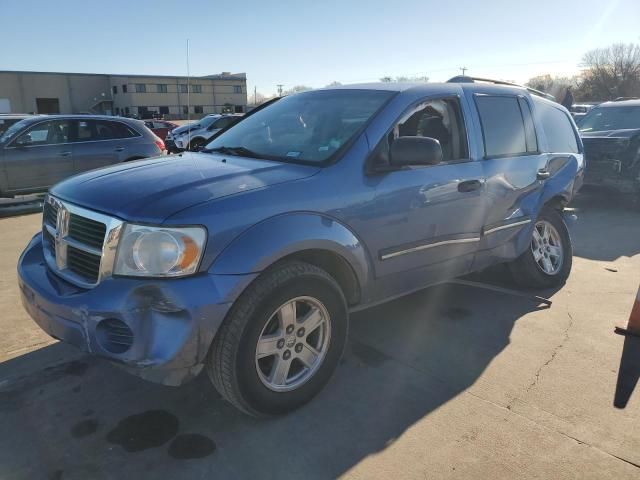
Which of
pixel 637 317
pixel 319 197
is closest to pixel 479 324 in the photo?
pixel 637 317

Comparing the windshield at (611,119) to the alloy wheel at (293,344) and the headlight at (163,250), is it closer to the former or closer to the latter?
the alloy wheel at (293,344)

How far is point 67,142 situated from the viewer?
9.55 metres

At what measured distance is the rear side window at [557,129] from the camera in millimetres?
4855

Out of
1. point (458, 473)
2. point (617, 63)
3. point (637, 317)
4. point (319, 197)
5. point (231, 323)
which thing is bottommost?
point (458, 473)

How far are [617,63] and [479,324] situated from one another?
7765cm

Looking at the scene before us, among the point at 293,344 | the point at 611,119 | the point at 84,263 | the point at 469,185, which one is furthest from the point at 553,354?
the point at 611,119

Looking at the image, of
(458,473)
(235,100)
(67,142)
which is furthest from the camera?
(235,100)

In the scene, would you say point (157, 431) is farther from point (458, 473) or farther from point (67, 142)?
point (67, 142)

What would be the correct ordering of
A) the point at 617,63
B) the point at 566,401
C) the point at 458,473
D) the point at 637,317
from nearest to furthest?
the point at 458,473
the point at 566,401
the point at 637,317
the point at 617,63

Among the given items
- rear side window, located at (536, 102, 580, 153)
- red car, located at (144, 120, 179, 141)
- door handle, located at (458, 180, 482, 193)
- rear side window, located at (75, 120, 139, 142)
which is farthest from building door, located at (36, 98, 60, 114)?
door handle, located at (458, 180, 482, 193)

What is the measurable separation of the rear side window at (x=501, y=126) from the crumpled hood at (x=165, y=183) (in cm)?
175

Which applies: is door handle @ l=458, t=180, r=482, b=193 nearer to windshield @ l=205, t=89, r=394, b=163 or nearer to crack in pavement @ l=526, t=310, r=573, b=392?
windshield @ l=205, t=89, r=394, b=163

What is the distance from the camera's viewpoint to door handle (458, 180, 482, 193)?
3670 mm

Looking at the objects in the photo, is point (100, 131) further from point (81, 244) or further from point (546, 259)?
point (546, 259)
